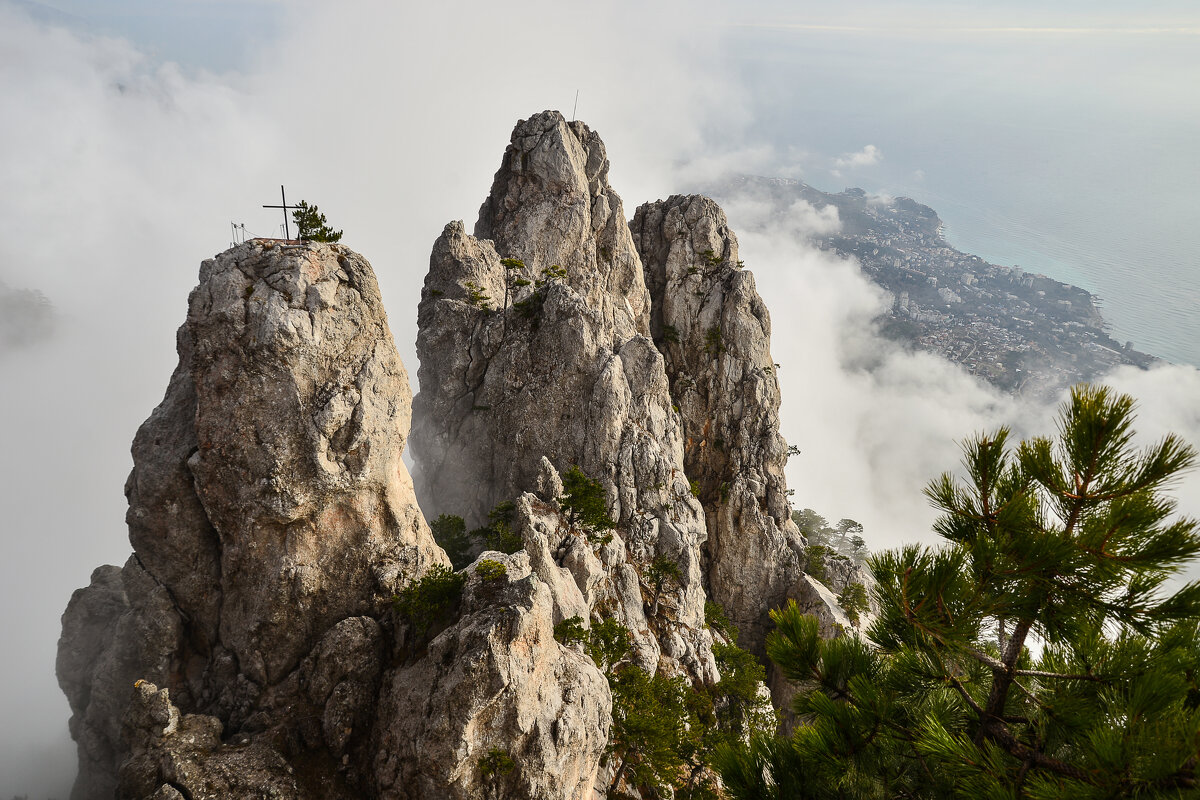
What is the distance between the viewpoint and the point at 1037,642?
7.27m

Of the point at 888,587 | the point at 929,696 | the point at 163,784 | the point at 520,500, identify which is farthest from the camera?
the point at 520,500

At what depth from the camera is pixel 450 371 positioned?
4897cm

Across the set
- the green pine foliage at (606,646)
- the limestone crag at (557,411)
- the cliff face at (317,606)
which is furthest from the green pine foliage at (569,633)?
the limestone crag at (557,411)

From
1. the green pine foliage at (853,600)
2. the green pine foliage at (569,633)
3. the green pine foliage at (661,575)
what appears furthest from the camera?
the green pine foliage at (853,600)

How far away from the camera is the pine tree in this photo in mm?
5602

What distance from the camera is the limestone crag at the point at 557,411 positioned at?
39.5 m

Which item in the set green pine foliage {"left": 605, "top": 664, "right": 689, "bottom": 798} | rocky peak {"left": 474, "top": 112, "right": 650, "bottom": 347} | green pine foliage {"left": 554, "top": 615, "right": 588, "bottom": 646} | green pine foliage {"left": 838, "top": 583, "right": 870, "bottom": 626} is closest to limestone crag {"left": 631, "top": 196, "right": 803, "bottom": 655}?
green pine foliage {"left": 838, "top": 583, "right": 870, "bottom": 626}

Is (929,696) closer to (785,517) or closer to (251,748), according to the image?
(251,748)

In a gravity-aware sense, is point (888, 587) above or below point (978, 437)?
below

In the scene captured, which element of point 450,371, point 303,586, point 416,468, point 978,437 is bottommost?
point 978,437

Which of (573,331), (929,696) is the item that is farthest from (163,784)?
(573,331)

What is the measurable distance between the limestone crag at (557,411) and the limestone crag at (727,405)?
754 centimetres

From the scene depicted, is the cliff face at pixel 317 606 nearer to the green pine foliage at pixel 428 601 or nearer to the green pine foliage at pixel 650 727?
the green pine foliage at pixel 428 601

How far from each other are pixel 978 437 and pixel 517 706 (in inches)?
751
